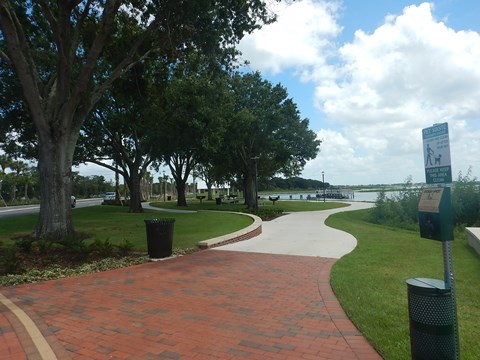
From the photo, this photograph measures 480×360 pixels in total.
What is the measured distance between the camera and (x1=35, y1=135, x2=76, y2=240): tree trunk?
36.7ft

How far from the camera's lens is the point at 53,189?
11188mm

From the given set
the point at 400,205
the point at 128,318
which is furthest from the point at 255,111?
the point at 128,318

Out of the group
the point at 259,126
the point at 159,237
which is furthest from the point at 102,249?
the point at 259,126

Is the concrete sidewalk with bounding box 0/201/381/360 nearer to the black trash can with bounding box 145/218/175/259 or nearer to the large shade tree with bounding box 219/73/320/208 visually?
the black trash can with bounding box 145/218/175/259

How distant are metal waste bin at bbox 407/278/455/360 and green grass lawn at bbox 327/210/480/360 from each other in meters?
0.47

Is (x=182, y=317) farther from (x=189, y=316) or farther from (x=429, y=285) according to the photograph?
(x=429, y=285)

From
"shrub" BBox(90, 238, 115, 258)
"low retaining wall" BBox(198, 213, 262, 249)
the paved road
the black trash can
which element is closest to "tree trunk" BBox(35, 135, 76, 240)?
"shrub" BBox(90, 238, 115, 258)

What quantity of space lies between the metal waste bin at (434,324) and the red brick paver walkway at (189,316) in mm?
621

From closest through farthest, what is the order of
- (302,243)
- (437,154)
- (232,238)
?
1. (437,154)
2. (302,243)
3. (232,238)

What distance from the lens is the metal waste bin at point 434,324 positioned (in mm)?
3469

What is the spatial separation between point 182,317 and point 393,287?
3472 mm

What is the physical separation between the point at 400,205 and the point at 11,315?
19.8 meters

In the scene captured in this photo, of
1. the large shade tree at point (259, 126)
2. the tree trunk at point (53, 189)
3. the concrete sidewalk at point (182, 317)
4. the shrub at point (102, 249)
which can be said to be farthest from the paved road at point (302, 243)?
the large shade tree at point (259, 126)

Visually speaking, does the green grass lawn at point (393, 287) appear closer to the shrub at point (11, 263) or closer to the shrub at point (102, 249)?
the shrub at point (102, 249)
